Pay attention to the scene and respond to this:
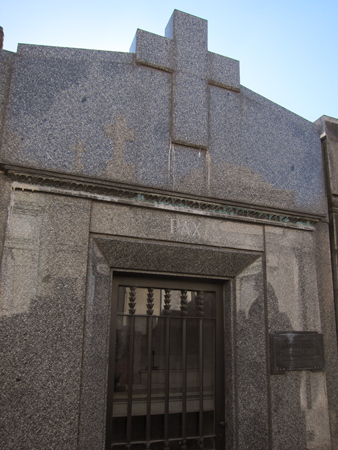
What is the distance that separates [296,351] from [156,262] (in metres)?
2.05

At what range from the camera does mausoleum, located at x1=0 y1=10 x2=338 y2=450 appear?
356 centimetres

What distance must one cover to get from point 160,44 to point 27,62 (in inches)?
67.3

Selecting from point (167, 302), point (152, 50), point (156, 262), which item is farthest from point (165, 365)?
point (152, 50)

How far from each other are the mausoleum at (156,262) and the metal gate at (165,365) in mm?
16

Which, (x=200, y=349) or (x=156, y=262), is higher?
(x=156, y=262)

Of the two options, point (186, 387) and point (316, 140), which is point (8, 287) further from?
point (316, 140)

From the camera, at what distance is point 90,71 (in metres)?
4.35

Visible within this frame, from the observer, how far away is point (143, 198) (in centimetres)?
421

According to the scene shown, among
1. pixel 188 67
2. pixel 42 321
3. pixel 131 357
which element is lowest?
pixel 131 357

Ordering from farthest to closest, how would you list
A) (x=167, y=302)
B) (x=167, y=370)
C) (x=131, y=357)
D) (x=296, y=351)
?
(x=296, y=351), (x=167, y=302), (x=167, y=370), (x=131, y=357)

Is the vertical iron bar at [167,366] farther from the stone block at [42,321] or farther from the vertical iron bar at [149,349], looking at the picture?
the stone block at [42,321]

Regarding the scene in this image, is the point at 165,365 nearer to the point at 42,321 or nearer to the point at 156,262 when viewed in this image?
the point at 156,262

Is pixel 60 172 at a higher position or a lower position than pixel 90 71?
lower

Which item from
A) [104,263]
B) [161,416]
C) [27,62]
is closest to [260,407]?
[161,416]
